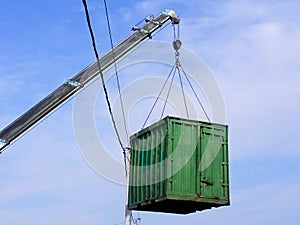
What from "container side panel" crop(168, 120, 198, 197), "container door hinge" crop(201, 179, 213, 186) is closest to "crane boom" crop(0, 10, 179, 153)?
"container side panel" crop(168, 120, 198, 197)

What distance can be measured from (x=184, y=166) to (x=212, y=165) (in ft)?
2.63

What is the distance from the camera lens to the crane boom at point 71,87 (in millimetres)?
13969

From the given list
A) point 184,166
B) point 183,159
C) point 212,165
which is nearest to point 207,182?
point 212,165

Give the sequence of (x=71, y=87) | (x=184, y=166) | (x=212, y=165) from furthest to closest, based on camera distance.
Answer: (x=71, y=87) < (x=212, y=165) < (x=184, y=166)

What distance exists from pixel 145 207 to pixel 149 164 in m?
1.23

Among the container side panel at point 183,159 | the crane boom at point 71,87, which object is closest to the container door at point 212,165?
the container side panel at point 183,159

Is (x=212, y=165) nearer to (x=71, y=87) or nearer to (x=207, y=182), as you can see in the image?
(x=207, y=182)

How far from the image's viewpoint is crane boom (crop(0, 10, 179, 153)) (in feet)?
45.8

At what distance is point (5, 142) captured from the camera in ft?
45.2

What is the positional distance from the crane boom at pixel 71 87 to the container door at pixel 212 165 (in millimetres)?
4170

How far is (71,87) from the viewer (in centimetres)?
1518

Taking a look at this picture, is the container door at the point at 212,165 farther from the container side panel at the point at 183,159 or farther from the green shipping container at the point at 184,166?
the container side panel at the point at 183,159

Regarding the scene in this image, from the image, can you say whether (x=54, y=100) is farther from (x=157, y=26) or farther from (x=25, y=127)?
(x=157, y=26)

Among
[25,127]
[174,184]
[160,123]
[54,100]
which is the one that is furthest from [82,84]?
[174,184]
